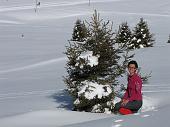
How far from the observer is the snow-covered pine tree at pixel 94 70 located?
32.7ft

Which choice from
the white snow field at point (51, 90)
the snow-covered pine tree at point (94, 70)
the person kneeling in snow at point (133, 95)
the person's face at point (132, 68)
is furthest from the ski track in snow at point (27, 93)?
the person's face at point (132, 68)

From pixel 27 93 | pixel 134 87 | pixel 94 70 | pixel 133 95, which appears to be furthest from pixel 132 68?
pixel 27 93

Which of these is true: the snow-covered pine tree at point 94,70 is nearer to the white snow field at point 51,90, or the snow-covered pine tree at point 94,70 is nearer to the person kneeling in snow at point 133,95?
the white snow field at point 51,90

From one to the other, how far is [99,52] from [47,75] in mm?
10637

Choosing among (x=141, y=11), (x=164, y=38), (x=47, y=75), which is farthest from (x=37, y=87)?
(x=141, y=11)

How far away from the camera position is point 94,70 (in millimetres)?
10383

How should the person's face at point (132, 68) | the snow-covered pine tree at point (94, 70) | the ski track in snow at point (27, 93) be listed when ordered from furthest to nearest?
the ski track in snow at point (27, 93) → the snow-covered pine tree at point (94, 70) → the person's face at point (132, 68)

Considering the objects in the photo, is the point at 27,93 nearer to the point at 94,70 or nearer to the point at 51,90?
the point at 51,90

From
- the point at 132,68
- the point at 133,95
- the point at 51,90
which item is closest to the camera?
the point at 132,68

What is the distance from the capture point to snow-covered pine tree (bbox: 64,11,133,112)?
9961mm

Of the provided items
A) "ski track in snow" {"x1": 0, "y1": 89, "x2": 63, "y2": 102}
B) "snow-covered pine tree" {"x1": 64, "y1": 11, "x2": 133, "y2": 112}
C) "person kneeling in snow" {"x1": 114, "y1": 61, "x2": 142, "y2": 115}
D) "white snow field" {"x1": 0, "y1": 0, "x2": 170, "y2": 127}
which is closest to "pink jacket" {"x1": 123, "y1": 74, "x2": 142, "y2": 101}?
"person kneeling in snow" {"x1": 114, "y1": 61, "x2": 142, "y2": 115}

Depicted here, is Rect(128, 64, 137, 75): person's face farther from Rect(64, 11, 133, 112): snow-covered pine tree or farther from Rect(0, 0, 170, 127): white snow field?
Rect(64, 11, 133, 112): snow-covered pine tree

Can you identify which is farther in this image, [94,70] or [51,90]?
[51,90]

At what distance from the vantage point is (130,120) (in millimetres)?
6023
